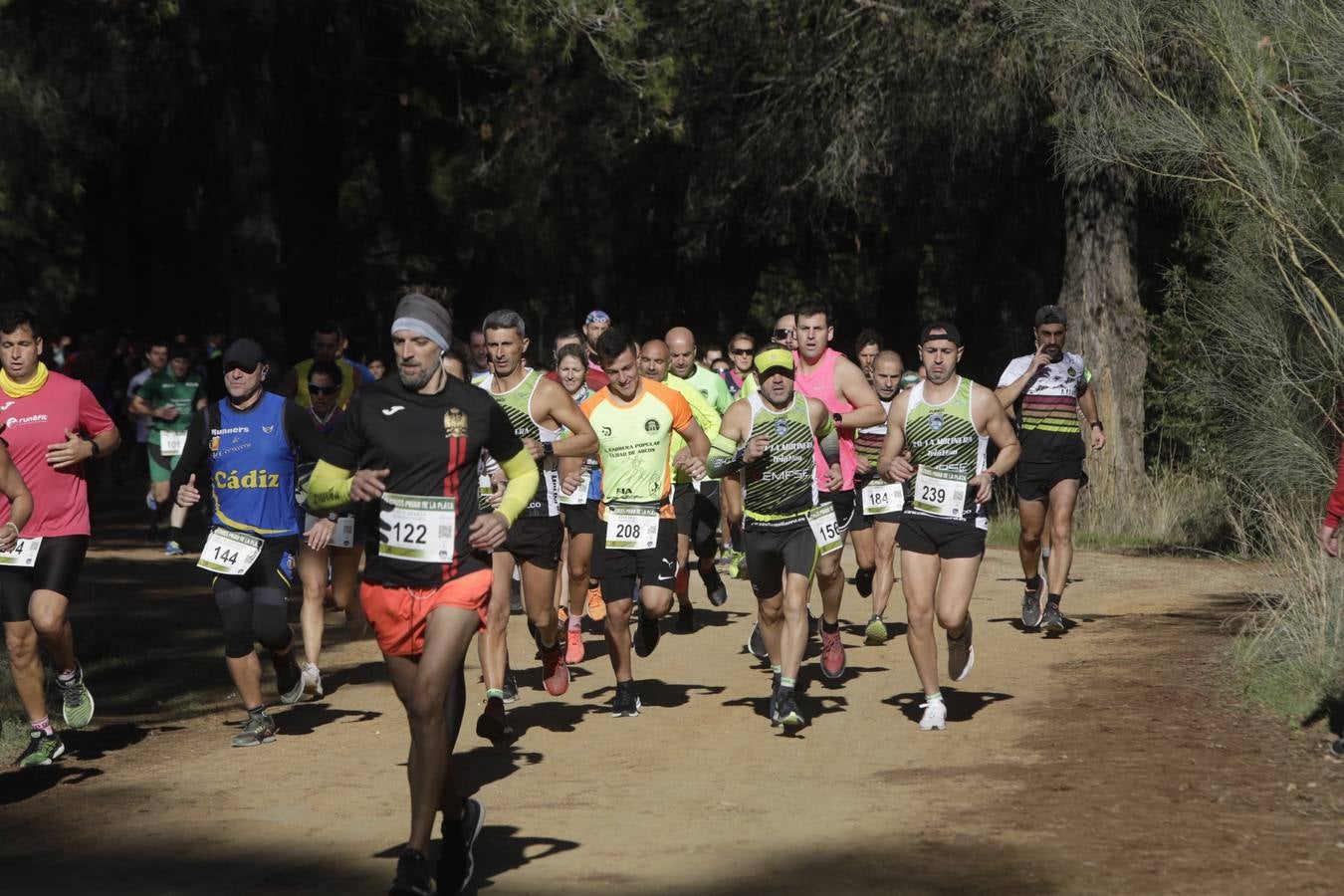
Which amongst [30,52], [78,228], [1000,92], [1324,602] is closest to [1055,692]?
[1324,602]

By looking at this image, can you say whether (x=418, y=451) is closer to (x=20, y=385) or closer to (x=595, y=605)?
(x=20, y=385)

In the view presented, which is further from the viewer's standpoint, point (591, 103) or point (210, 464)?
point (591, 103)

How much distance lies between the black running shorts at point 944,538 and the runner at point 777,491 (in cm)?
51

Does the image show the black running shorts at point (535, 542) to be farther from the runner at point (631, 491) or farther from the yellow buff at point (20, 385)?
the yellow buff at point (20, 385)

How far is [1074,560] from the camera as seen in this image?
18203mm

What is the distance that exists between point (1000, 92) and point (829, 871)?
1440 centimetres

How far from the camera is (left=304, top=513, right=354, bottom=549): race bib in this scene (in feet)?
38.6

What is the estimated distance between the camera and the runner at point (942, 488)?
1022cm

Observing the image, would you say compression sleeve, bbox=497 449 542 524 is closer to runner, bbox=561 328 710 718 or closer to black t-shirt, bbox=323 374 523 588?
black t-shirt, bbox=323 374 523 588

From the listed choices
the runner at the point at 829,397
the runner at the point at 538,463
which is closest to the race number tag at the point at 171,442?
the runner at the point at 538,463

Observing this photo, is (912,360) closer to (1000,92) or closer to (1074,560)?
(1000,92)

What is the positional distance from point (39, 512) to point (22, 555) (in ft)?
0.77

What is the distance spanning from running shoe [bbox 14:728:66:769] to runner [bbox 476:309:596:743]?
2379mm

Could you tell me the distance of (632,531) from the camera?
10.9 metres
